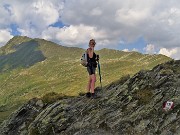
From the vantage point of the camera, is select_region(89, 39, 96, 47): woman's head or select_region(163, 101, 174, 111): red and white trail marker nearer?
select_region(163, 101, 174, 111): red and white trail marker

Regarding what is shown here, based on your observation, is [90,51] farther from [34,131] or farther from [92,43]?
[34,131]

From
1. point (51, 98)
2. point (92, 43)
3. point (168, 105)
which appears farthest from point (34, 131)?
point (168, 105)

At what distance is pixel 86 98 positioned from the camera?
28.3 meters

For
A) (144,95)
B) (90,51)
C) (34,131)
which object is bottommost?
(34,131)

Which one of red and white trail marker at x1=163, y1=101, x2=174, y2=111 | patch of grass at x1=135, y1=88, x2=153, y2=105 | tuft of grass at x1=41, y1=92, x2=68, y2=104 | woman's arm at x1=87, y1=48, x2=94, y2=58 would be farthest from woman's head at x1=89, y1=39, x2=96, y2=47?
tuft of grass at x1=41, y1=92, x2=68, y2=104

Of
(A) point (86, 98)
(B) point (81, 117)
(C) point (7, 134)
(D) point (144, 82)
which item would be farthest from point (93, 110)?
(C) point (7, 134)

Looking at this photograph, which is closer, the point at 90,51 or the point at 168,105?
the point at 168,105

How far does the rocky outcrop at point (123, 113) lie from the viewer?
814 inches

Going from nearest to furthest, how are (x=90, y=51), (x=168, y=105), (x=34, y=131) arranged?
(x=168, y=105) → (x=90, y=51) → (x=34, y=131)

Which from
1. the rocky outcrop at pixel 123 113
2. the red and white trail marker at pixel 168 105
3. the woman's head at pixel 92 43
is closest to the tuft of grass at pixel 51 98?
the rocky outcrop at pixel 123 113

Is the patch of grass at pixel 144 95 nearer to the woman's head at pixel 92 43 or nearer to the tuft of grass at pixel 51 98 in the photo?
the woman's head at pixel 92 43

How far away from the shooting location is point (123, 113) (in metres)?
23.2

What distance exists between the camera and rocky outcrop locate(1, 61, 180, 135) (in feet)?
67.9

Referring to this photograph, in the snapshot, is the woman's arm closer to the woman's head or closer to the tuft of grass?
the woman's head
